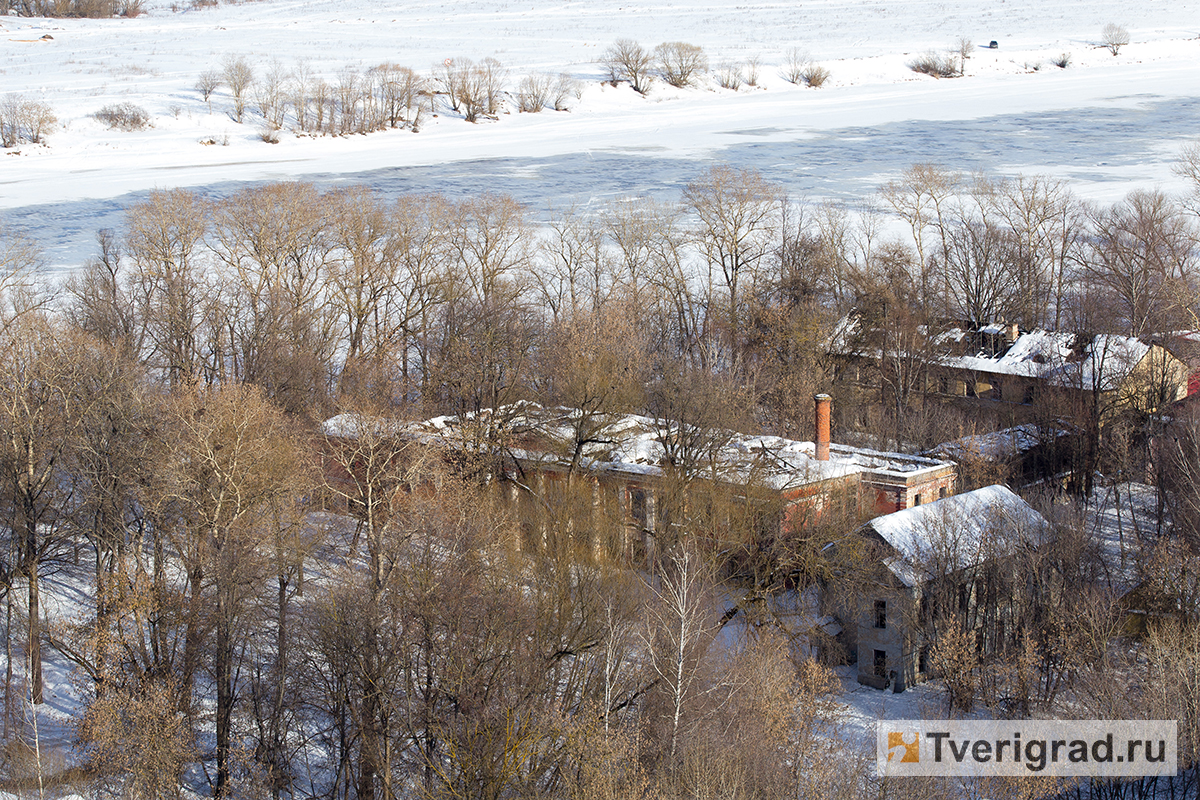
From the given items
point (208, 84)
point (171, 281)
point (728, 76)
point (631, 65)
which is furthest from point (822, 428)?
point (728, 76)

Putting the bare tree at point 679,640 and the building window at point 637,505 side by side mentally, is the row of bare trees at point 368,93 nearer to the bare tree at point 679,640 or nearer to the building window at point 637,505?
the building window at point 637,505

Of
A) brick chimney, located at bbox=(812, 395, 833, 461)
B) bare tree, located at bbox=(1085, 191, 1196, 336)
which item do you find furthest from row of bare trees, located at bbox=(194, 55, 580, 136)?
brick chimney, located at bbox=(812, 395, 833, 461)

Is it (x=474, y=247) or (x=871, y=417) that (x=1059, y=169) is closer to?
(x=871, y=417)

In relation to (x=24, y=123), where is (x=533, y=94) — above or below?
above

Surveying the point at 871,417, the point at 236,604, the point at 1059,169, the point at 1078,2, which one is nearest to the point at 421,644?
the point at 236,604

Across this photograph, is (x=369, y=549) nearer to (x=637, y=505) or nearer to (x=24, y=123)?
(x=637, y=505)

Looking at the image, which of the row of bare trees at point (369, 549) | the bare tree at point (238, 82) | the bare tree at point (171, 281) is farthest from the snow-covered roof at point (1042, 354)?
the bare tree at point (238, 82)

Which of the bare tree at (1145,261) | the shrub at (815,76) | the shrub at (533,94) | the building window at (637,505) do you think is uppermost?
the shrub at (815,76)
